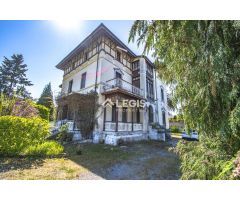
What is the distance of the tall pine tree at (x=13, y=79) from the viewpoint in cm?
654

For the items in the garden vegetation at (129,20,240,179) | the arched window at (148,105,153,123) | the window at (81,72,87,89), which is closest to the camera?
the garden vegetation at (129,20,240,179)

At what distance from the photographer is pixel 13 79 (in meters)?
8.02

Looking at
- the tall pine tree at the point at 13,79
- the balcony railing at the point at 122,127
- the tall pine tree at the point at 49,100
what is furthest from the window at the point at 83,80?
the tall pine tree at the point at 13,79

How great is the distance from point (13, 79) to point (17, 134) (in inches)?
170

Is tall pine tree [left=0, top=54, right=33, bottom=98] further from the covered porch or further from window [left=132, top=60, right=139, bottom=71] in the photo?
window [left=132, top=60, right=139, bottom=71]

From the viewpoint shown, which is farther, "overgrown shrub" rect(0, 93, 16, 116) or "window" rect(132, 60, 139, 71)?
"window" rect(132, 60, 139, 71)

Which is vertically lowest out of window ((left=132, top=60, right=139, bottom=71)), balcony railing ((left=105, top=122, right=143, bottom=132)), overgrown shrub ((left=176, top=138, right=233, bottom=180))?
overgrown shrub ((left=176, top=138, right=233, bottom=180))

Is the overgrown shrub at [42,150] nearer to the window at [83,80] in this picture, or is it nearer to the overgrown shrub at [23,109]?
the overgrown shrub at [23,109]

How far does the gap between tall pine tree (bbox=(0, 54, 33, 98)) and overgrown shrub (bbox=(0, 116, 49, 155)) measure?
2055 mm

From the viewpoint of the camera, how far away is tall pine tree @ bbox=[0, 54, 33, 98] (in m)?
6.54

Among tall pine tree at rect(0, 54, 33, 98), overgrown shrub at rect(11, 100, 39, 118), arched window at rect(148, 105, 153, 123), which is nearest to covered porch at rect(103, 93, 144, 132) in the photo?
arched window at rect(148, 105, 153, 123)

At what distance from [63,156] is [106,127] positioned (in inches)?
173

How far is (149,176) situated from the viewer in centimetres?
388
